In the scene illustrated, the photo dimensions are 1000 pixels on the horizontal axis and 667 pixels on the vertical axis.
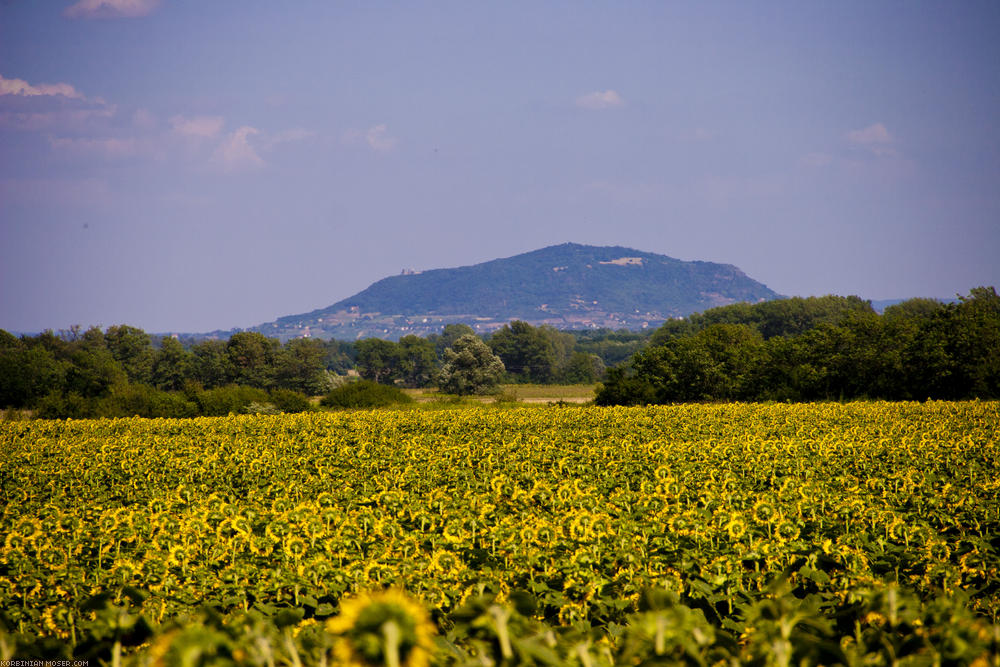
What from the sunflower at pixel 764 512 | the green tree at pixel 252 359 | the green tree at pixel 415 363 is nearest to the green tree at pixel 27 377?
the green tree at pixel 252 359

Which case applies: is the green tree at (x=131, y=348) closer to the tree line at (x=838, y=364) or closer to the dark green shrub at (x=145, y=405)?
the dark green shrub at (x=145, y=405)

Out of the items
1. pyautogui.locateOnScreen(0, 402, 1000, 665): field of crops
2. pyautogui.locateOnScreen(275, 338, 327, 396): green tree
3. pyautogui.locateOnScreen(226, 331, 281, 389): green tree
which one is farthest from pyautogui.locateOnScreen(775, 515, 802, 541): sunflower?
pyautogui.locateOnScreen(226, 331, 281, 389): green tree

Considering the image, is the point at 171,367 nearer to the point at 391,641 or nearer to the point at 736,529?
the point at 736,529

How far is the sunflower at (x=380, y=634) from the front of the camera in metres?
1.77

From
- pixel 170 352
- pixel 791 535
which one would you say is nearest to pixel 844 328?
pixel 791 535

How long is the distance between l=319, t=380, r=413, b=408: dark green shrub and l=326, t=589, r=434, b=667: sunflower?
46.0m

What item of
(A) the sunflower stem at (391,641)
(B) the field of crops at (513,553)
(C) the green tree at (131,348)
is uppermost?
(C) the green tree at (131,348)

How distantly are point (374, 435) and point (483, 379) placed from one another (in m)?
55.5

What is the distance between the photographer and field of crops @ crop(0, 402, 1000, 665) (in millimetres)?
2357

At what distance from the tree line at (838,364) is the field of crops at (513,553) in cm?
2513

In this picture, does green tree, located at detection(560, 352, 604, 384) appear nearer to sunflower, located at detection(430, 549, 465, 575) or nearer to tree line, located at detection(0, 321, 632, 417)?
tree line, located at detection(0, 321, 632, 417)

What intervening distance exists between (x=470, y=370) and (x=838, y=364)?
1551 inches

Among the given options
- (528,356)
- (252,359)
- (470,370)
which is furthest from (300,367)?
(528,356)

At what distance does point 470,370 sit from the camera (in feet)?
249
